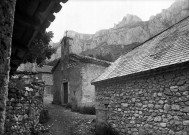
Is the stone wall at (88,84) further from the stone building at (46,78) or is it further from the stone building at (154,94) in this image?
the stone building at (46,78)

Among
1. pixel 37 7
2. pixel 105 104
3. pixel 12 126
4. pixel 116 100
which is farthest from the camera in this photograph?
pixel 105 104

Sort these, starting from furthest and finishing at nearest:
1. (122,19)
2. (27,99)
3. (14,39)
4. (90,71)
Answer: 1. (122,19)
2. (90,71)
3. (27,99)
4. (14,39)

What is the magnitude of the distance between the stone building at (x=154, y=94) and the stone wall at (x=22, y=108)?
3.79 meters

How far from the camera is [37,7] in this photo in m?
2.12

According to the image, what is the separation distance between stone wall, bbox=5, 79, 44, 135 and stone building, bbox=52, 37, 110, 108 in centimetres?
759

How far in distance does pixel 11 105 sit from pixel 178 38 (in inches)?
279

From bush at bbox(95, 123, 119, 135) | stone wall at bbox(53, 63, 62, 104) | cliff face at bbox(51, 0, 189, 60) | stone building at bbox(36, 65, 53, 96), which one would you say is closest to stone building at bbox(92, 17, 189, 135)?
bush at bbox(95, 123, 119, 135)

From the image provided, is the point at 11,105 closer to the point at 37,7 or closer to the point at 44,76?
the point at 37,7

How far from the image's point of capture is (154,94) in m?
6.20

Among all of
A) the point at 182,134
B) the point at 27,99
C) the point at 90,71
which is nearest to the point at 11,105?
the point at 27,99

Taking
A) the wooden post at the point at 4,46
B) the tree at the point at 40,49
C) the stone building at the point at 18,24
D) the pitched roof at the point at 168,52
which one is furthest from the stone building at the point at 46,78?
the wooden post at the point at 4,46

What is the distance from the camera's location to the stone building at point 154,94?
5.36 m

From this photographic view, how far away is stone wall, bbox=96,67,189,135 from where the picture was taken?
5.30m

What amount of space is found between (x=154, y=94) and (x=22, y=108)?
4774 millimetres
